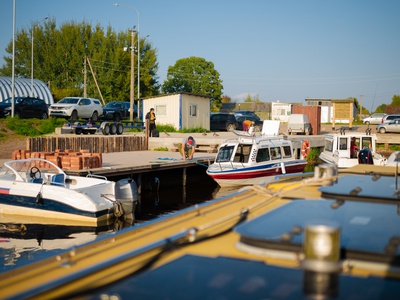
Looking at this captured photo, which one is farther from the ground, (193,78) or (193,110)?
(193,78)

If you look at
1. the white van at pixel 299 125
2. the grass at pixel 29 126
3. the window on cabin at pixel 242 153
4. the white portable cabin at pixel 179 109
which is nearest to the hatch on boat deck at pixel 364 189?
the window on cabin at pixel 242 153

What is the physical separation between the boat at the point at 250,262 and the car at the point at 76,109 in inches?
1268

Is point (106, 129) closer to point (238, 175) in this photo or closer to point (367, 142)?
point (238, 175)

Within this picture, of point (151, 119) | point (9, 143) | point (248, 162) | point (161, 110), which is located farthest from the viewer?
point (161, 110)

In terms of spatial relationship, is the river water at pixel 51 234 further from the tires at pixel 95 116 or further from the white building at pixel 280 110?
the white building at pixel 280 110

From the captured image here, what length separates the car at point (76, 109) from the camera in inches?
1420

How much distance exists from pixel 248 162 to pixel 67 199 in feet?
31.3

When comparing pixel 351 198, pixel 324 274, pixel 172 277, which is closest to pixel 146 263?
pixel 172 277

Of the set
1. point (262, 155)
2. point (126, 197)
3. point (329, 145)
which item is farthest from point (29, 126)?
point (126, 197)

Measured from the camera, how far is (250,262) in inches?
139

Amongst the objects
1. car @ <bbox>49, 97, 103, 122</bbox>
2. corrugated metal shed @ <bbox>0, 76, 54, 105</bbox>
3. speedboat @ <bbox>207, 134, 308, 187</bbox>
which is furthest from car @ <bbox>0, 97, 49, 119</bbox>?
speedboat @ <bbox>207, 134, 308, 187</bbox>

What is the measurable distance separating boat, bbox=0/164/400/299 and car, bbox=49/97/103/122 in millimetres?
32201

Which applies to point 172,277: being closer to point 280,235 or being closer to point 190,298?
point 190,298

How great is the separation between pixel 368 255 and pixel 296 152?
96.3 feet
